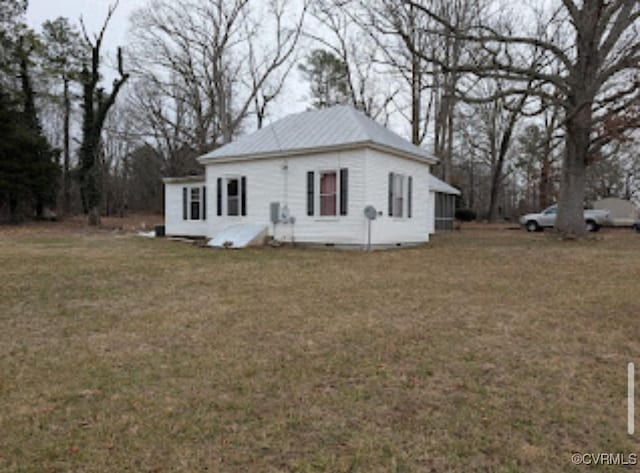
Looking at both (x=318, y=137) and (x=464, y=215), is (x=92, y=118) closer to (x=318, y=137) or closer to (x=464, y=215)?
(x=318, y=137)

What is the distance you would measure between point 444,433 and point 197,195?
15.6 metres

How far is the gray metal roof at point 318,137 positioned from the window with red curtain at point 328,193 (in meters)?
0.85

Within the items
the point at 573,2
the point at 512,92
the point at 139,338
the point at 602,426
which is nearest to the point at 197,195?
the point at 512,92

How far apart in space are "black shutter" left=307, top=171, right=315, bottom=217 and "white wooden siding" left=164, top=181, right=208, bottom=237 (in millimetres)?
5423

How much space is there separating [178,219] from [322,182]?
24.9ft

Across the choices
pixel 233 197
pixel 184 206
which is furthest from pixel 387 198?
pixel 184 206

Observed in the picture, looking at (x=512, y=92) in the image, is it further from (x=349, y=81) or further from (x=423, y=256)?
(x=349, y=81)

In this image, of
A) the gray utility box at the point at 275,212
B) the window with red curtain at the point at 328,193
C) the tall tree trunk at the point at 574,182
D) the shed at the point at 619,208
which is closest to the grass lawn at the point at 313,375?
the window with red curtain at the point at 328,193

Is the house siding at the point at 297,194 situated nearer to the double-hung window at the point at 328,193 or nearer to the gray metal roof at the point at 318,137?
the double-hung window at the point at 328,193

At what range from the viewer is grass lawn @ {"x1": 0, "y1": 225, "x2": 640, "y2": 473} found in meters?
2.28

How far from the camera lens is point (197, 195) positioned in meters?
16.8

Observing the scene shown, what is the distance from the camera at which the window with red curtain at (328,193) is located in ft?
40.7

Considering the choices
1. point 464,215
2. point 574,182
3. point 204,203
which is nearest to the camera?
point 574,182

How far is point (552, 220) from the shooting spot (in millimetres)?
22438
